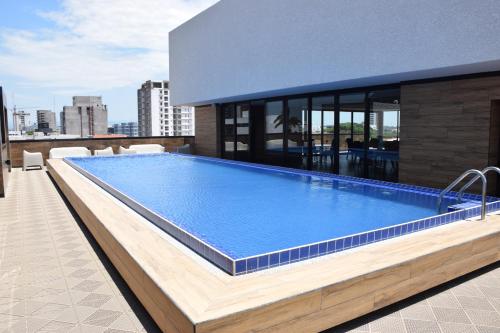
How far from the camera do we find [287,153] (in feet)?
41.0

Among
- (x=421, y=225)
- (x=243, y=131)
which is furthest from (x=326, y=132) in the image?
(x=421, y=225)

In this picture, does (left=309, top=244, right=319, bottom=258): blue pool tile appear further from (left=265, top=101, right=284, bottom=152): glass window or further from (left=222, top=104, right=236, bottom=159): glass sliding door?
(left=222, top=104, right=236, bottom=159): glass sliding door

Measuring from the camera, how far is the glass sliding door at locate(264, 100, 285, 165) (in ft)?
41.8

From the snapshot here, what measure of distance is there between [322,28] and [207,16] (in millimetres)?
6168

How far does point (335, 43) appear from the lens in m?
8.48

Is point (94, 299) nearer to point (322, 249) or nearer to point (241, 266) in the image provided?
point (241, 266)

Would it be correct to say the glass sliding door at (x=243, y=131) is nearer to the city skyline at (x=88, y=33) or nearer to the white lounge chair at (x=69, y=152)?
the city skyline at (x=88, y=33)

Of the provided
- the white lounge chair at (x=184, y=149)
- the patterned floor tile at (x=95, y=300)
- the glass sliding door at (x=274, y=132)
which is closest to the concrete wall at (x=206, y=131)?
the white lounge chair at (x=184, y=149)

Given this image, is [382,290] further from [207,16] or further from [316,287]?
[207,16]

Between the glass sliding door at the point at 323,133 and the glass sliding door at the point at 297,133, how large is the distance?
0.32 m

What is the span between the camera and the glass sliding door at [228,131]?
1571cm

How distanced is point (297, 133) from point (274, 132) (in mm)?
1259

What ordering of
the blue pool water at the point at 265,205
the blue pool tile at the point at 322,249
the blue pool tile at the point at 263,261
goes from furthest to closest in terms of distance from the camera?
the blue pool water at the point at 265,205 → the blue pool tile at the point at 322,249 → the blue pool tile at the point at 263,261

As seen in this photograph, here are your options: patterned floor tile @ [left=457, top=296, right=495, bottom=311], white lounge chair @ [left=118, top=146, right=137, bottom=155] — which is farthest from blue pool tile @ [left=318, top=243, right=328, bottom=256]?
white lounge chair @ [left=118, top=146, right=137, bottom=155]
